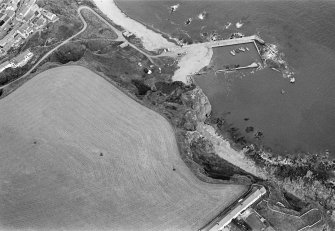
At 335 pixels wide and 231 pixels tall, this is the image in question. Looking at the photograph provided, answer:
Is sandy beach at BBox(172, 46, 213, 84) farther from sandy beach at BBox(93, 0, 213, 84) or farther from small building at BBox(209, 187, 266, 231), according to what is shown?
small building at BBox(209, 187, 266, 231)

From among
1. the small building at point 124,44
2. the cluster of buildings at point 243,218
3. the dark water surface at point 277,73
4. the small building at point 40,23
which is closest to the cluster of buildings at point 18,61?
the small building at point 40,23

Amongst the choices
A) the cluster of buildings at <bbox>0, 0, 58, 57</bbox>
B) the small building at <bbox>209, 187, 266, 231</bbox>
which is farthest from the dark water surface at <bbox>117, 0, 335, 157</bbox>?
the cluster of buildings at <bbox>0, 0, 58, 57</bbox>

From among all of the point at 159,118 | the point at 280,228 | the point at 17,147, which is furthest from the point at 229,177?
the point at 17,147

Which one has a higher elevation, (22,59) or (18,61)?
(22,59)

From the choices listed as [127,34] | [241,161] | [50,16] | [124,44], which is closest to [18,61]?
[50,16]

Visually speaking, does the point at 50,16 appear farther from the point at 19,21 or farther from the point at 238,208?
the point at 238,208

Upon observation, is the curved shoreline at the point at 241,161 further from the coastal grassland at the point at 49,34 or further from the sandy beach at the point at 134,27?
the coastal grassland at the point at 49,34
